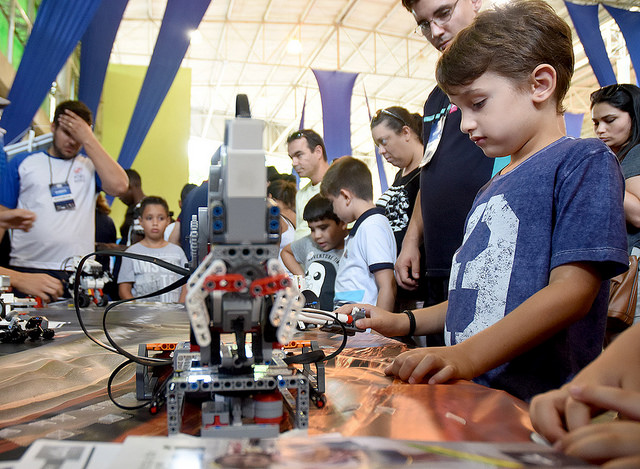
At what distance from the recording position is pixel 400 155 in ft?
8.37

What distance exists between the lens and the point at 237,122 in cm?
56

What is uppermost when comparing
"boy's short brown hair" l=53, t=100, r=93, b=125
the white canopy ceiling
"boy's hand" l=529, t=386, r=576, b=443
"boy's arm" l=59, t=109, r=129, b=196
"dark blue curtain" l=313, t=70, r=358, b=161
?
the white canopy ceiling

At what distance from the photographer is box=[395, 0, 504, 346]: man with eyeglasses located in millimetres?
1455

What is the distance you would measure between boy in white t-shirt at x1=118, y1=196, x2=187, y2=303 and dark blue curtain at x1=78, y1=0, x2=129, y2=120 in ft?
6.85

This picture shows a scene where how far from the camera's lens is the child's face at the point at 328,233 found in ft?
8.40

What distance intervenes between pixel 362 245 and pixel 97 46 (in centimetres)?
379

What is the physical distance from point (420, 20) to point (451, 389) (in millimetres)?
1150

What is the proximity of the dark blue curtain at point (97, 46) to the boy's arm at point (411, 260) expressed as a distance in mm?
3710

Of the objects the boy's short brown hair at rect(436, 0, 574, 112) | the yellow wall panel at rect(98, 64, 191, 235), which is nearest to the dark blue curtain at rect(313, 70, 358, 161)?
the yellow wall panel at rect(98, 64, 191, 235)

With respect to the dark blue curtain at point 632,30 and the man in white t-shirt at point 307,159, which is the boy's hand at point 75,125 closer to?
the man in white t-shirt at point 307,159

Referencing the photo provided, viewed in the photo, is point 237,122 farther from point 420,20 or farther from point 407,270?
point 407,270

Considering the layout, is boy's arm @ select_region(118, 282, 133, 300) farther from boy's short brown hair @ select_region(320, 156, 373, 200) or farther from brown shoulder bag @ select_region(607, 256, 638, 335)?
brown shoulder bag @ select_region(607, 256, 638, 335)

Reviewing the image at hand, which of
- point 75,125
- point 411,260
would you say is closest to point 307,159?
point 75,125

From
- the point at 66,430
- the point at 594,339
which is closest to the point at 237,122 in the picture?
the point at 66,430
